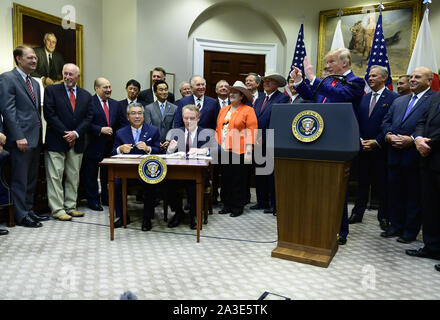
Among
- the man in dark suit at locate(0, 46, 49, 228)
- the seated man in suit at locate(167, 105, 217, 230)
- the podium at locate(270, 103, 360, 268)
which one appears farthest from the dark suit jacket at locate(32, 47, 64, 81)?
the podium at locate(270, 103, 360, 268)

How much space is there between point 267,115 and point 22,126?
2811 millimetres

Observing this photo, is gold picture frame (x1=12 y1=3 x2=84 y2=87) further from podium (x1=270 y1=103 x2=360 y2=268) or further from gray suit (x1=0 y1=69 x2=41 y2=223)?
podium (x1=270 y1=103 x2=360 y2=268)

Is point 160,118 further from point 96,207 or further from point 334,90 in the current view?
point 334,90

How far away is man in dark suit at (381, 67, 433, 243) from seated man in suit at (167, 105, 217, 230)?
1929mm

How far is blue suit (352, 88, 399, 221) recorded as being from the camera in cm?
421

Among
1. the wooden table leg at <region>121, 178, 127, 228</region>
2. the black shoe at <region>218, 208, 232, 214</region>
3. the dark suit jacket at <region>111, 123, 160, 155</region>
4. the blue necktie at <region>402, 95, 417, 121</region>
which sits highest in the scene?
the blue necktie at <region>402, 95, 417, 121</region>

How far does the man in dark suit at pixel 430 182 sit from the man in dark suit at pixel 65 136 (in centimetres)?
353

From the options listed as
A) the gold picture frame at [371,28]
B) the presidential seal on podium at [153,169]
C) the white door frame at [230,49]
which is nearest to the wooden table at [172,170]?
the presidential seal on podium at [153,169]

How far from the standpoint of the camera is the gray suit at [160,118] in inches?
189

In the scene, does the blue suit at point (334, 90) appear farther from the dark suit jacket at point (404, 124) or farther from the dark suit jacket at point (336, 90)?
the dark suit jacket at point (404, 124)

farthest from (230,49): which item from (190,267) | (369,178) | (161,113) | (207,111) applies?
(190,267)

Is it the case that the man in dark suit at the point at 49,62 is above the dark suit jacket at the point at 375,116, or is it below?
above

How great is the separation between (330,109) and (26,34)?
464 cm

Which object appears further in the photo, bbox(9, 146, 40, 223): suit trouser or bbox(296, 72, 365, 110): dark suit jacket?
bbox(9, 146, 40, 223): suit trouser
